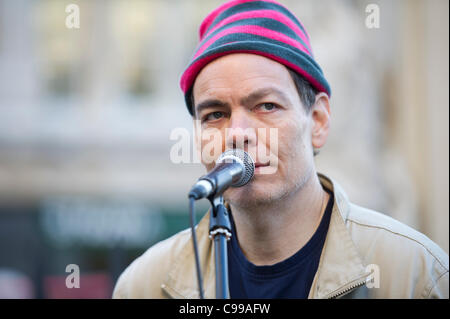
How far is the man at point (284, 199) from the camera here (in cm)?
265

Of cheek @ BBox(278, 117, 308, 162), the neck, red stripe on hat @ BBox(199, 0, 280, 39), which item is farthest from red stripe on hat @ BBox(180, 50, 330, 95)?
the neck

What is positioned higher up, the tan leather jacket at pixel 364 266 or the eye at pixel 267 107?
the eye at pixel 267 107

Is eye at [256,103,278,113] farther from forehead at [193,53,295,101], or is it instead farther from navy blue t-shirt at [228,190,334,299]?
navy blue t-shirt at [228,190,334,299]

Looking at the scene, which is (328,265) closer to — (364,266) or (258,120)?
(364,266)

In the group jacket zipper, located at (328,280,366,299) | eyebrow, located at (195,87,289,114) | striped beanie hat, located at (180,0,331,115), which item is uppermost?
striped beanie hat, located at (180,0,331,115)

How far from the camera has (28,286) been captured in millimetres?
11312

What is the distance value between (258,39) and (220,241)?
1.19 meters

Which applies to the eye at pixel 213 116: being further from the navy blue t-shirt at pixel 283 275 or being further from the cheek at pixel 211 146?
the navy blue t-shirt at pixel 283 275

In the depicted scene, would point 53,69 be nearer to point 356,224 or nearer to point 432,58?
point 432,58

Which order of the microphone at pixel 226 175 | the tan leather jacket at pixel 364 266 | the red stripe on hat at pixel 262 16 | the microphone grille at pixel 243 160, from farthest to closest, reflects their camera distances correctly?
1. the red stripe on hat at pixel 262 16
2. the tan leather jacket at pixel 364 266
3. the microphone grille at pixel 243 160
4. the microphone at pixel 226 175

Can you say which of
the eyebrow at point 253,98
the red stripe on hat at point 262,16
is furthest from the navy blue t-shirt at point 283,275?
the red stripe on hat at point 262,16

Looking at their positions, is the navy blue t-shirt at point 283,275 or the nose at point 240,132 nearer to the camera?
the nose at point 240,132

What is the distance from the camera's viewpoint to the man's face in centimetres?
268
